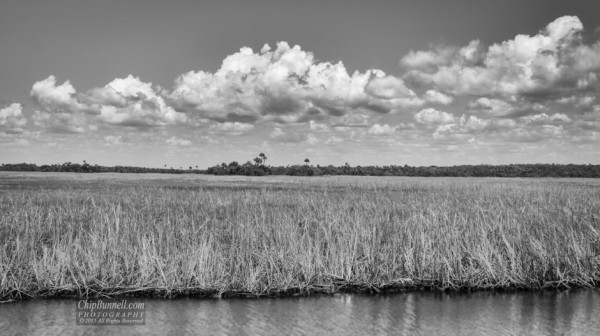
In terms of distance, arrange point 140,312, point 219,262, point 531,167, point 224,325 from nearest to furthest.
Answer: point 224,325 < point 140,312 < point 219,262 < point 531,167

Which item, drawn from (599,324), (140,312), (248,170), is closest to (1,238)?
(140,312)

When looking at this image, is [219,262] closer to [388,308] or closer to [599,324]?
[388,308]

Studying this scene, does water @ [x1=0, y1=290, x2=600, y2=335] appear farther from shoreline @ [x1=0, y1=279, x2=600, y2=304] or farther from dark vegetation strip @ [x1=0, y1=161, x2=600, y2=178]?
dark vegetation strip @ [x1=0, y1=161, x2=600, y2=178]

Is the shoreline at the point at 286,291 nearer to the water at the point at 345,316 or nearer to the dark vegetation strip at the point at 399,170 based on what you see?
the water at the point at 345,316

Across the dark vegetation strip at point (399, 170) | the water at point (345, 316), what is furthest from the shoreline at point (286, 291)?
the dark vegetation strip at point (399, 170)

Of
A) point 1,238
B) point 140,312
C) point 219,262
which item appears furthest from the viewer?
point 1,238

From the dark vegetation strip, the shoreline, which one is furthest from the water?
the dark vegetation strip

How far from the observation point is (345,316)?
9.20 metres

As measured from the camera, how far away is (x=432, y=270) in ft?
36.6

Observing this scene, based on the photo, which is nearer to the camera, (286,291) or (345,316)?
(345,316)

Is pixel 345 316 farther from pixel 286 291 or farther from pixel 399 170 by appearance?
pixel 399 170

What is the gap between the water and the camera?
8453 mm

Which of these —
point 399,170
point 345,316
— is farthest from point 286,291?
point 399,170

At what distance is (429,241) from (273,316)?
14.9ft
